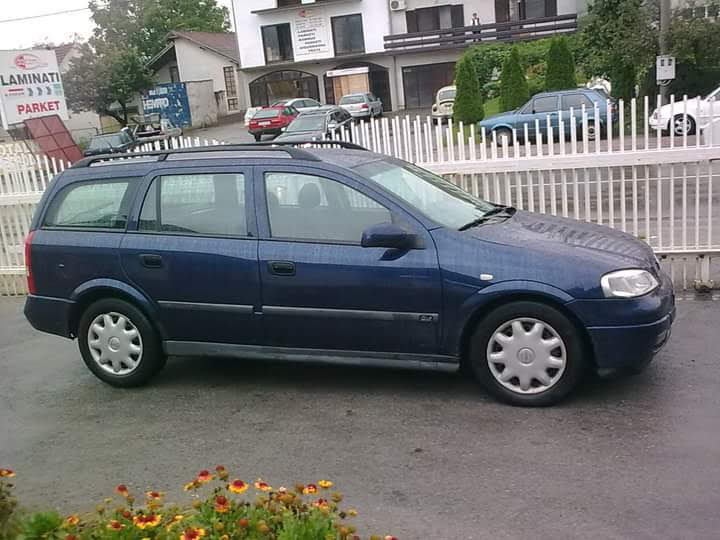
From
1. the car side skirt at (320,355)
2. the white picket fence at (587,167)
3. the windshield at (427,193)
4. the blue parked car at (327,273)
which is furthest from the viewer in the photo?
the white picket fence at (587,167)

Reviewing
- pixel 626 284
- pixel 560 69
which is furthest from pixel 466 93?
pixel 626 284

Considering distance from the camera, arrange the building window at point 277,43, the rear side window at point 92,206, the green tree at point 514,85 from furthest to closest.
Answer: the building window at point 277,43
the green tree at point 514,85
the rear side window at point 92,206

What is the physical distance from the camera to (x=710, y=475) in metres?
4.00

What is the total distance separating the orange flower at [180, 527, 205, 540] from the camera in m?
2.77

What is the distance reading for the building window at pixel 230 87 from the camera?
51.7 metres

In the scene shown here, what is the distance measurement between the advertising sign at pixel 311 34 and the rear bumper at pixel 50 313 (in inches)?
1609

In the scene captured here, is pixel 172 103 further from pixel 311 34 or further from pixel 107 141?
pixel 107 141

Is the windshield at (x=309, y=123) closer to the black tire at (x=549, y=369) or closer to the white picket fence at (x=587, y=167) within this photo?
the white picket fence at (x=587, y=167)

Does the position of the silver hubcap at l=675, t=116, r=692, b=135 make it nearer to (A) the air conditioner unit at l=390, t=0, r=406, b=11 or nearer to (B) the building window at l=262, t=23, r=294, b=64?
(A) the air conditioner unit at l=390, t=0, r=406, b=11

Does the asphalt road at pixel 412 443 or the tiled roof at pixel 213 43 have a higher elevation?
the tiled roof at pixel 213 43

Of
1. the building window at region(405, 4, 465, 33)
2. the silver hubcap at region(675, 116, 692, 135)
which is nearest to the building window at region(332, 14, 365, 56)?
the building window at region(405, 4, 465, 33)

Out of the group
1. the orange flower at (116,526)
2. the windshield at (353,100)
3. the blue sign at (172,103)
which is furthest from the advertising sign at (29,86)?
the orange flower at (116,526)

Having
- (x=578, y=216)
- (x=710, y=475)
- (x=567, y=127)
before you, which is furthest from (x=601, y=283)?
(x=567, y=127)

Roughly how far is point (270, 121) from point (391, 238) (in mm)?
30446
